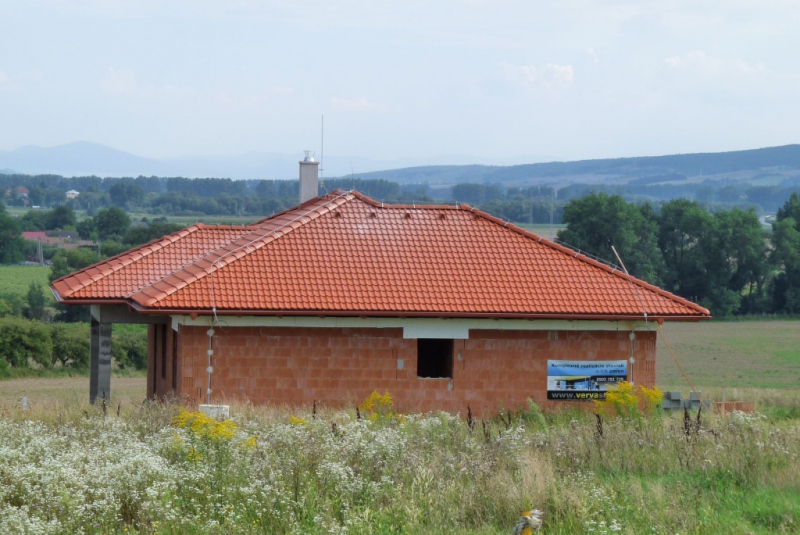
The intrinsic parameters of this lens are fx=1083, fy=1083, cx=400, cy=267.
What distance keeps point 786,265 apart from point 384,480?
225 feet

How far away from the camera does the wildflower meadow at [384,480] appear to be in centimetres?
926

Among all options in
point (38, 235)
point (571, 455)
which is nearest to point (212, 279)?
point (571, 455)

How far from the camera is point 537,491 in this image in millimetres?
9828

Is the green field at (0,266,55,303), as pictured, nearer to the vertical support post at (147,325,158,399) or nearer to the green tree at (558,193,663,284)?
the green tree at (558,193,663,284)

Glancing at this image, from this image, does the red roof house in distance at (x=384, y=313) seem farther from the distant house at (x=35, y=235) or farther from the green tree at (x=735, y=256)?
the distant house at (x=35, y=235)

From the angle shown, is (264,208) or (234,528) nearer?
(234,528)

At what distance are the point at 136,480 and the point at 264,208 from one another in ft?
559

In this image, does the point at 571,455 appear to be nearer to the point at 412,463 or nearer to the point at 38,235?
the point at 412,463

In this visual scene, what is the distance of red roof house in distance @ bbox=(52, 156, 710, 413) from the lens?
1953 centimetres

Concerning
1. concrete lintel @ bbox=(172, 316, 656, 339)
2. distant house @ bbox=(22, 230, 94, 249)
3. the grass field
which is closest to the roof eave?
concrete lintel @ bbox=(172, 316, 656, 339)

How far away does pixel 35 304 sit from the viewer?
63.9 meters

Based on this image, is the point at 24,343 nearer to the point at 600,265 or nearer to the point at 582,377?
the point at 600,265

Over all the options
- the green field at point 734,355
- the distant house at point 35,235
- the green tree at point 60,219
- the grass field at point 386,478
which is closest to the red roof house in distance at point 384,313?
the grass field at point 386,478

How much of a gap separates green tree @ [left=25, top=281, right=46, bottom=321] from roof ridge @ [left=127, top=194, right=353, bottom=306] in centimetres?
4204
